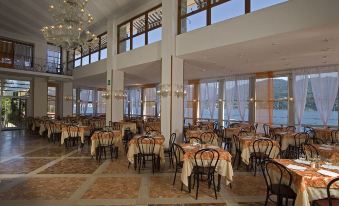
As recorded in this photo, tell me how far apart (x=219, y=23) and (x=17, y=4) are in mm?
9290

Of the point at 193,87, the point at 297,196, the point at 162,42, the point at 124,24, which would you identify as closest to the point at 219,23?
the point at 162,42

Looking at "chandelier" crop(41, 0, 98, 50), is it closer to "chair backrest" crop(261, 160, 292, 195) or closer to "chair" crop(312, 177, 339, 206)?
"chair backrest" crop(261, 160, 292, 195)

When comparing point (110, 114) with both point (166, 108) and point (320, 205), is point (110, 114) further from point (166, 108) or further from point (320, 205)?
point (320, 205)

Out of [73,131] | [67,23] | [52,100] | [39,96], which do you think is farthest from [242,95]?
[52,100]

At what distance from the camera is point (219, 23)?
696 cm

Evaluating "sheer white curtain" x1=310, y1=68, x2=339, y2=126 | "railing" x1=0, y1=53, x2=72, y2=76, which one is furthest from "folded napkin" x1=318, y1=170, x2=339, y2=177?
"railing" x1=0, y1=53, x2=72, y2=76

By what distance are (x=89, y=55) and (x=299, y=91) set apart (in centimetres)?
1174

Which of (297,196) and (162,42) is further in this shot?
(162,42)

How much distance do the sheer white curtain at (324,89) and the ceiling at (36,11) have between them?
8.02 metres

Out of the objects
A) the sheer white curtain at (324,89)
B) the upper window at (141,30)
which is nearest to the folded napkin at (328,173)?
the upper window at (141,30)

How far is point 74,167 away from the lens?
20.6 ft

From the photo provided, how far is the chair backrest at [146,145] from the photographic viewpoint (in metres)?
5.98

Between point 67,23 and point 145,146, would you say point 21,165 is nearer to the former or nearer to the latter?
point 145,146

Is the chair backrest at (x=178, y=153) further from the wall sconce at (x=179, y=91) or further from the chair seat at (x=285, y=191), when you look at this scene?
the wall sconce at (x=179, y=91)
